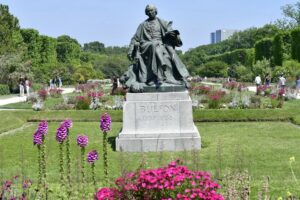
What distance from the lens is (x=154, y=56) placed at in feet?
36.0

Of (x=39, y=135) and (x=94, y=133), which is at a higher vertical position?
(x=39, y=135)

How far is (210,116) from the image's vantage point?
16578 millimetres

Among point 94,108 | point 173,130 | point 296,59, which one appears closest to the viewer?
point 173,130

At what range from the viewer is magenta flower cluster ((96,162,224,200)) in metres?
4.23

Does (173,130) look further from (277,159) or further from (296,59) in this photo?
(296,59)

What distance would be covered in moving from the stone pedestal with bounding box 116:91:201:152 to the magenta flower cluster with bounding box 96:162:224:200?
5.98m

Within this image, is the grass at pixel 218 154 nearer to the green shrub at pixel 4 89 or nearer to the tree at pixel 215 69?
the green shrub at pixel 4 89

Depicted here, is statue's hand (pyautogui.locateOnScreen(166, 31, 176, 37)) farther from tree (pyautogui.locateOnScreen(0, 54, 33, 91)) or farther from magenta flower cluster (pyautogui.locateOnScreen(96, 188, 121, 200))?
tree (pyautogui.locateOnScreen(0, 54, 33, 91))

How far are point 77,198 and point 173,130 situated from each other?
4.67 m

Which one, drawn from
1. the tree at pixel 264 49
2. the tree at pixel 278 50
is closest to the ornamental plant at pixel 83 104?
the tree at pixel 278 50

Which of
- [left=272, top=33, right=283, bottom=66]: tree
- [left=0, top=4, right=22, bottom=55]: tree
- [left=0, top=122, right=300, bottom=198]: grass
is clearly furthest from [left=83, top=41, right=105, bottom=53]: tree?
[left=0, top=122, right=300, bottom=198]: grass

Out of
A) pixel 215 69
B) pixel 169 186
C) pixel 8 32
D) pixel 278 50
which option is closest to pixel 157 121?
pixel 169 186

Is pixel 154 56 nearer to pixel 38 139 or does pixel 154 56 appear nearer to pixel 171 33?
pixel 171 33

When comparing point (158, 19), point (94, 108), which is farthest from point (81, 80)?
point (158, 19)
